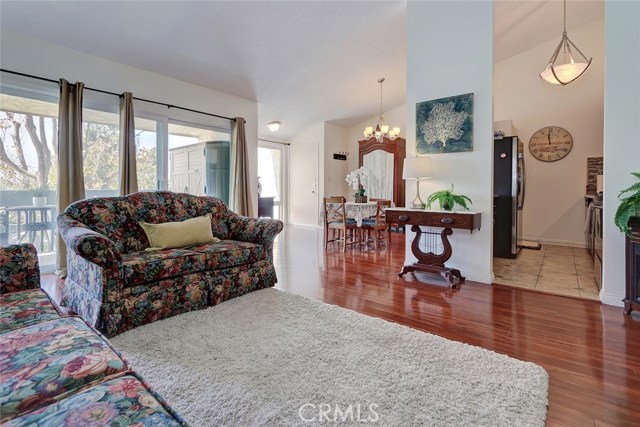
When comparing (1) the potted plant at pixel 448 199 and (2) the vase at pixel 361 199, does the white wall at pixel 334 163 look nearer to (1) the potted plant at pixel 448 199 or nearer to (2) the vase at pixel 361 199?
(2) the vase at pixel 361 199

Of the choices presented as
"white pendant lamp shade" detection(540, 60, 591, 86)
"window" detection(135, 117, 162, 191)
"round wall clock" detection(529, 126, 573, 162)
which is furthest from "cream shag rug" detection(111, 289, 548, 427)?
"round wall clock" detection(529, 126, 573, 162)

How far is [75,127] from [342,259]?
3.65 meters

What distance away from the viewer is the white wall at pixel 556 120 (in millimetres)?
5238

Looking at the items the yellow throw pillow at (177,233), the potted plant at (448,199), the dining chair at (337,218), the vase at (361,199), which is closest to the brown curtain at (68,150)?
the yellow throw pillow at (177,233)

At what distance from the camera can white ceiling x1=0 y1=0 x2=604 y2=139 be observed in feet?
11.0

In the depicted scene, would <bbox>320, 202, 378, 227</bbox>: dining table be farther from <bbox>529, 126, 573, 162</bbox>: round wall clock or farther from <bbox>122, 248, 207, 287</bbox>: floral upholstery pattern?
<bbox>529, 126, 573, 162</bbox>: round wall clock

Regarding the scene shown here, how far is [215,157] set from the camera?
5559 mm

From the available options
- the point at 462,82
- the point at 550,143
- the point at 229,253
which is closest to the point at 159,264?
the point at 229,253

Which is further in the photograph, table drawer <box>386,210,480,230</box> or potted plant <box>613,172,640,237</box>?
table drawer <box>386,210,480,230</box>

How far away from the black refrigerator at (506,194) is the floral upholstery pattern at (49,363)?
4837 mm

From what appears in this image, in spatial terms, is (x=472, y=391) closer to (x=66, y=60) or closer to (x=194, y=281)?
(x=194, y=281)

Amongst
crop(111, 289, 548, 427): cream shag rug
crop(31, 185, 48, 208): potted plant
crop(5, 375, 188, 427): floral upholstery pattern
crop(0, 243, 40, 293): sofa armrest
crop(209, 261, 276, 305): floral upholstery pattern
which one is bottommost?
crop(111, 289, 548, 427): cream shag rug

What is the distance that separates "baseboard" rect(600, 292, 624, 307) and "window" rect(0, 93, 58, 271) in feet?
18.9

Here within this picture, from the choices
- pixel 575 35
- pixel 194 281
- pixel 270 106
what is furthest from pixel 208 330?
pixel 575 35
